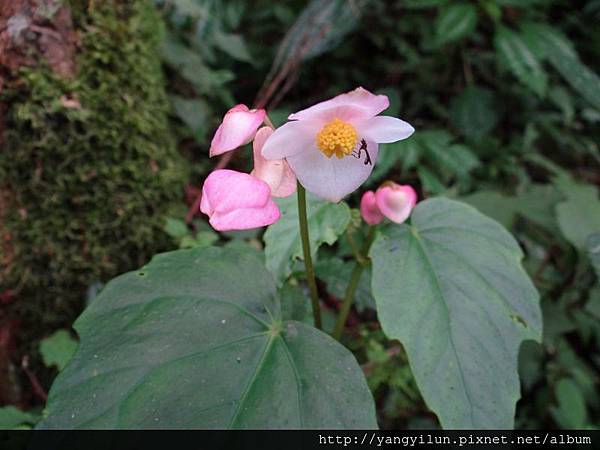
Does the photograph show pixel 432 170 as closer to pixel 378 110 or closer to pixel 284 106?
pixel 284 106

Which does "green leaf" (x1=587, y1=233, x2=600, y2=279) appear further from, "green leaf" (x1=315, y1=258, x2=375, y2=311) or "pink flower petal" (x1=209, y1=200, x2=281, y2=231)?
"pink flower petal" (x1=209, y1=200, x2=281, y2=231)

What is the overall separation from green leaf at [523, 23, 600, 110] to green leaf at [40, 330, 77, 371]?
1840 mm

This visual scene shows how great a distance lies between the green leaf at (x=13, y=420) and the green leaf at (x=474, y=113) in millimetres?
1731

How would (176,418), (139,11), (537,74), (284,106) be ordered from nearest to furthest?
(176,418) < (139,11) < (537,74) < (284,106)

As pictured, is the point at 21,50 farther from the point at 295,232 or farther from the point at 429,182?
the point at 429,182

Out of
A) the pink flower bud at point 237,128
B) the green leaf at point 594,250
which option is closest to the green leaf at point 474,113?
the green leaf at point 594,250

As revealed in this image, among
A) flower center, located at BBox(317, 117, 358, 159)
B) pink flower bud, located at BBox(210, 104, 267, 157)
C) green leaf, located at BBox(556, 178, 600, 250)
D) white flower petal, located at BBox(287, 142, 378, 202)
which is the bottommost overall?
green leaf, located at BBox(556, 178, 600, 250)

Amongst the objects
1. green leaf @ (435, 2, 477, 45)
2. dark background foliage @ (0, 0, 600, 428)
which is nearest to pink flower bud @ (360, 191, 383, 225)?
dark background foliage @ (0, 0, 600, 428)

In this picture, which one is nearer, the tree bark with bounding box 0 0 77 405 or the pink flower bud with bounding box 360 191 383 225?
the pink flower bud with bounding box 360 191 383 225

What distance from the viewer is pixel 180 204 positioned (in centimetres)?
144

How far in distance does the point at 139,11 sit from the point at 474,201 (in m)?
1.09

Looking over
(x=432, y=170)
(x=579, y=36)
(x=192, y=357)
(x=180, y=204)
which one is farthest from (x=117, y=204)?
(x=579, y=36)

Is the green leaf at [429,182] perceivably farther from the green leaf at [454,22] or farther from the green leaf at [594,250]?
the green leaf at [594,250]

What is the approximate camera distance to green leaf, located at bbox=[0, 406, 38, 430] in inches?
35.4
